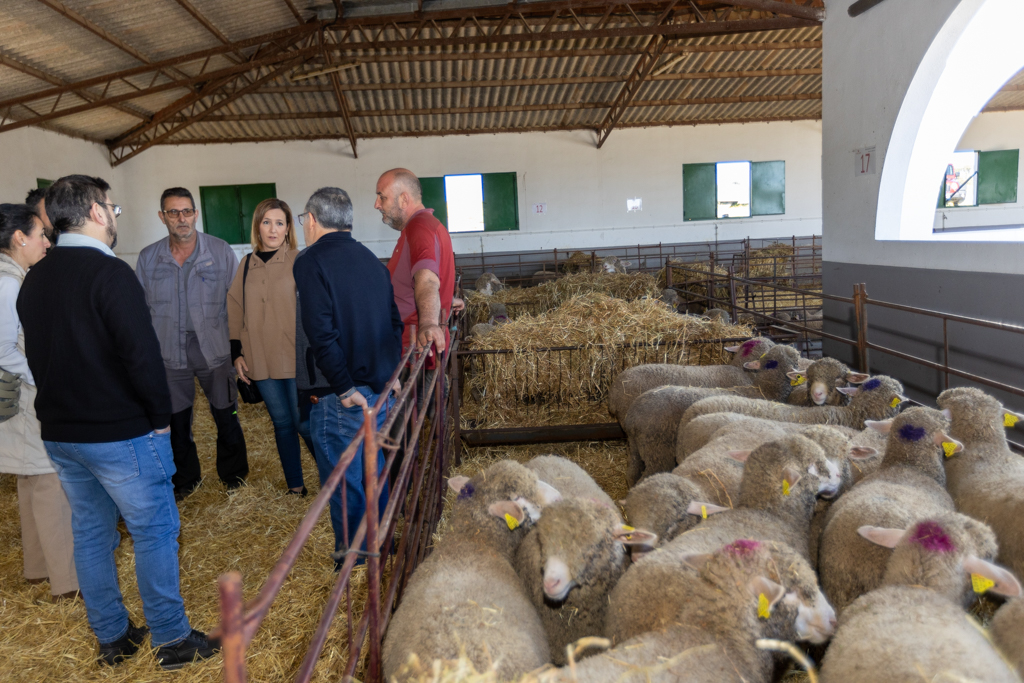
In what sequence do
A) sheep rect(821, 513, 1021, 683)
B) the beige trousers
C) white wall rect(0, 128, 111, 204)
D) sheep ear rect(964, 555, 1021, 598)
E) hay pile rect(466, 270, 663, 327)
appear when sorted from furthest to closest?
1. white wall rect(0, 128, 111, 204)
2. hay pile rect(466, 270, 663, 327)
3. the beige trousers
4. sheep ear rect(964, 555, 1021, 598)
5. sheep rect(821, 513, 1021, 683)

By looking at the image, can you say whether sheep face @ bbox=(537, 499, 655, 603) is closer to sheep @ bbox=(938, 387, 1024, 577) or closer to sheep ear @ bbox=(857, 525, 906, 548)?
sheep ear @ bbox=(857, 525, 906, 548)

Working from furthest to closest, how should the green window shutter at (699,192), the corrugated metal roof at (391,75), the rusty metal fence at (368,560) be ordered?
the green window shutter at (699,192)
the corrugated metal roof at (391,75)
the rusty metal fence at (368,560)

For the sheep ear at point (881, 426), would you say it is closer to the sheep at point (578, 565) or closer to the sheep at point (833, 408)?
the sheep at point (833, 408)

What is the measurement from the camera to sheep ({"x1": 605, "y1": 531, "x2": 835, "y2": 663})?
1882 mm

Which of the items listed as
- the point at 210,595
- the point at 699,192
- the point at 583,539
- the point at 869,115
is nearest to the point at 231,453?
the point at 210,595

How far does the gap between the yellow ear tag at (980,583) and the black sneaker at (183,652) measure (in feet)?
8.38

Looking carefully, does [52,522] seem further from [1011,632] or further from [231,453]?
[1011,632]

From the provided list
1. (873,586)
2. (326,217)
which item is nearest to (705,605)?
(873,586)

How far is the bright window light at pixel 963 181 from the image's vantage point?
60.5 ft

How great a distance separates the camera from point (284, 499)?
4.38 m

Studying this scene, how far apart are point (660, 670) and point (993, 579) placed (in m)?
0.99

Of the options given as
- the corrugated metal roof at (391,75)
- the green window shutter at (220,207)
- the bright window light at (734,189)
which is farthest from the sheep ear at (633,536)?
the bright window light at (734,189)

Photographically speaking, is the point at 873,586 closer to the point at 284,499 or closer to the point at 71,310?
the point at 71,310

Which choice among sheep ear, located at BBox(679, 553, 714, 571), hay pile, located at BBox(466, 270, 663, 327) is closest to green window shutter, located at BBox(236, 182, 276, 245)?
hay pile, located at BBox(466, 270, 663, 327)
